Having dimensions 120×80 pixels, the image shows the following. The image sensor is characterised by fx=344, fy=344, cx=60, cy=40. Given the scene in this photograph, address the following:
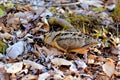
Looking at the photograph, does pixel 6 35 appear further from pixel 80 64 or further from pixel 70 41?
pixel 80 64

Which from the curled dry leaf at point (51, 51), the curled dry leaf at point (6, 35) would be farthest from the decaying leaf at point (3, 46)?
the curled dry leaf at point (51, 51)

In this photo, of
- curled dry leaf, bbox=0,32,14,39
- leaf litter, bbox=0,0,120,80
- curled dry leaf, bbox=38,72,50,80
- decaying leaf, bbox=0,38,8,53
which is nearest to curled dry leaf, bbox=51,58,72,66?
leaf litter, bbox=0,0,120,80

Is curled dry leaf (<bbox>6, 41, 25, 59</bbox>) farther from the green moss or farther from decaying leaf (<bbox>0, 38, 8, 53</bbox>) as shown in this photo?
the green moss

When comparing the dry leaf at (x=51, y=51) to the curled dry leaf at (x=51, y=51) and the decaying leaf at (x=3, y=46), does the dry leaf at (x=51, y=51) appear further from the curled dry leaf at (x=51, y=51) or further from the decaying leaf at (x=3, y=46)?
the decaying leaf at (x=3, y=46)

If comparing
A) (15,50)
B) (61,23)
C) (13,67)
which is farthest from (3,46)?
(61,23)

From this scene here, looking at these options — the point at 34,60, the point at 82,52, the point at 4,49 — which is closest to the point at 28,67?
the point at 34,60

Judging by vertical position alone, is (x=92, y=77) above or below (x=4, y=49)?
below

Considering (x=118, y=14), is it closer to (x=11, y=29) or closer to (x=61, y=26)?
(x=61, y=26)
